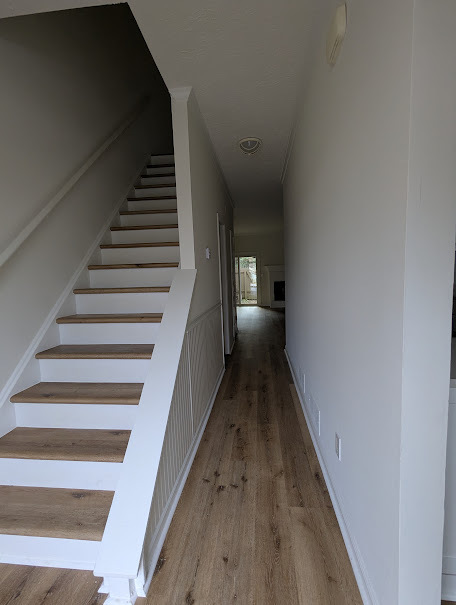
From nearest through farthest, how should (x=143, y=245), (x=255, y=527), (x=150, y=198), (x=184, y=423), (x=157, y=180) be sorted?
(x=255, y=527) → (x=184, y=423) → (x=143, y=245) → (x=150, y=198) → (x=157, y=180)

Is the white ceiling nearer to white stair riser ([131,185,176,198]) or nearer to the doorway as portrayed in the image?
white stair riser ([131,185,176,198])

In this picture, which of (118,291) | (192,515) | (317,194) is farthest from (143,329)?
(317,194)

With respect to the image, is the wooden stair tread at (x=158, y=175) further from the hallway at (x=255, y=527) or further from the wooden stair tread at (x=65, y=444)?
the wooden stair tread at (x=65, y=444)

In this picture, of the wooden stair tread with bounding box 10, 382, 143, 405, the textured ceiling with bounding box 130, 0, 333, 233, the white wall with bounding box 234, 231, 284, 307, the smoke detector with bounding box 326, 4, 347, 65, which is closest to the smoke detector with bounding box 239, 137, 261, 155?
the textured ceiling with bounding box 130, 0, 333, 233

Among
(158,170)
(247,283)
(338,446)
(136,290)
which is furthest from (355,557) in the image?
(247,283)

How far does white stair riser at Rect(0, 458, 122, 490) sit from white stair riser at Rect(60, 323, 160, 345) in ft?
2.66

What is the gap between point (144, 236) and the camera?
9.48 ft

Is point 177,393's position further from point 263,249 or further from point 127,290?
point 263,249

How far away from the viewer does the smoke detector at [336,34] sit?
3.68 feet

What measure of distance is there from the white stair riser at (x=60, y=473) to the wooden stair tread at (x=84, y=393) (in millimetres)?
298

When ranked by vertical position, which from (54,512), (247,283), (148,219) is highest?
(148,219)

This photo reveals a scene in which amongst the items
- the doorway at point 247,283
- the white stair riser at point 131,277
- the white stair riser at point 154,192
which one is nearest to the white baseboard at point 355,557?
the white stair riser at point 131,277

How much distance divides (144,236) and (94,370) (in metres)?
1.47

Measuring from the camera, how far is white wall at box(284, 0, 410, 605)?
0.81 m
